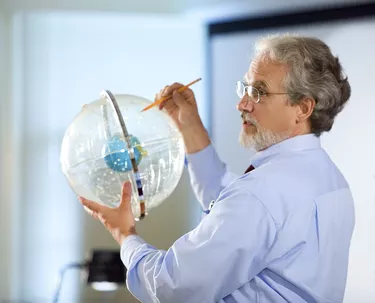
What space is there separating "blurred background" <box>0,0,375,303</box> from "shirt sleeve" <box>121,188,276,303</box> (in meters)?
1.87

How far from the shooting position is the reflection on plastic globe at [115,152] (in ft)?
5.35

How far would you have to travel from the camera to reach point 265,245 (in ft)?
4.88

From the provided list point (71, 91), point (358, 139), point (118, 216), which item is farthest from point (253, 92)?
point (71, 91)

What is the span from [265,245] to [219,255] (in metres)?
0.11

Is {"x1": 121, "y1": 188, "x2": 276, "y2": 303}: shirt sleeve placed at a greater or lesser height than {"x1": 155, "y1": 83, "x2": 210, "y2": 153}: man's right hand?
lesser

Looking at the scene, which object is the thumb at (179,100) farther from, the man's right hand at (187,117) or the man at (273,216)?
the man at (273,216)

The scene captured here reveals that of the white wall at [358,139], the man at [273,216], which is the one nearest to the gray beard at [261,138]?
A: the man at [273,216]

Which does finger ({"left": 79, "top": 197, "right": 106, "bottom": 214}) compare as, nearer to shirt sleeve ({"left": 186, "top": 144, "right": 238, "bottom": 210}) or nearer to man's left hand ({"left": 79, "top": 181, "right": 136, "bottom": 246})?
man's left hand ({"left": 79, "top": 181, "right": 136, "bottom": 246})

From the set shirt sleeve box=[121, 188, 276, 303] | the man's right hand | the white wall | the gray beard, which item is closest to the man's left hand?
shirt sleeve box=[121, 188, 276, 303]

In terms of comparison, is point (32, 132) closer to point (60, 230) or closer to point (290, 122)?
point (60, 230)

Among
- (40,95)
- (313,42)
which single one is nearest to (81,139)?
(313,42)

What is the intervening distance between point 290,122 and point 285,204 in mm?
258

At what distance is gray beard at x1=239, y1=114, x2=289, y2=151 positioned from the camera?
65.9 inches

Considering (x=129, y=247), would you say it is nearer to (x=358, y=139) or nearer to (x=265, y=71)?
(x=265, y=71)
